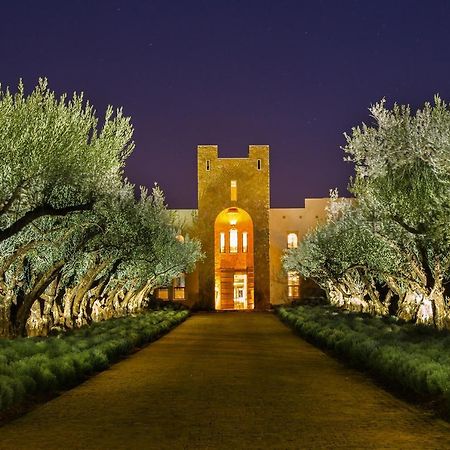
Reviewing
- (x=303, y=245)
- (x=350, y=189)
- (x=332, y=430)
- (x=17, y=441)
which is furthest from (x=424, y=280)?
(x=303, y=245)

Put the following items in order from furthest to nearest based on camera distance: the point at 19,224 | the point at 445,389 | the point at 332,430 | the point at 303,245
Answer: the point at 303,245, the point at 19,224, the point at 445,389, the point at 332,430

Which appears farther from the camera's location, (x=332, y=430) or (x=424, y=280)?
(x=424, y=280)

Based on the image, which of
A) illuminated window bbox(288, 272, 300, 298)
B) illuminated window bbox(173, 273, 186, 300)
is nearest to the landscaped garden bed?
illuminated window bbox(288, 272, 300, 298)

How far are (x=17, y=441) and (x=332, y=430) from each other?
393 cm

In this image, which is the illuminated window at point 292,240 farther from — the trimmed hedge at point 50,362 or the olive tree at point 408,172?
the trimmed hedge at point 50,362

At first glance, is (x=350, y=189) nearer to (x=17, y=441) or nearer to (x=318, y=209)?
(x=17, y=441)

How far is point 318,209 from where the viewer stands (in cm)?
7575

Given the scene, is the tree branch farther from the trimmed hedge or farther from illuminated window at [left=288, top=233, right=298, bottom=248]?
illuminated window at [left=288, top=233, right=298, bottom=248]

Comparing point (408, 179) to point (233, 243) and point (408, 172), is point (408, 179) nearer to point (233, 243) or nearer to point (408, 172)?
point (408, 172)

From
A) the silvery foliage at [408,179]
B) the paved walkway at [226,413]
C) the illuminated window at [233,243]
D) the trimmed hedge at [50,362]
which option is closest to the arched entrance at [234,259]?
the illuminated window at [233,243]

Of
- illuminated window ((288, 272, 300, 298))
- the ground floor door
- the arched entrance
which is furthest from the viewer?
the ground floor door

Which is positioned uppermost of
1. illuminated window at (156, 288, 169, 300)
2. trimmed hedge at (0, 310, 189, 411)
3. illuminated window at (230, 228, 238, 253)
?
illuminated window at (230, 228, 238, 253)

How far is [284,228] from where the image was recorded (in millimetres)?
76188

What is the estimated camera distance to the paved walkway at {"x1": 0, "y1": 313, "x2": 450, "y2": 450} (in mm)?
9188
